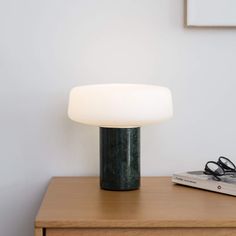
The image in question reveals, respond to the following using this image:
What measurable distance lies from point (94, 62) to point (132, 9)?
0.18 metres

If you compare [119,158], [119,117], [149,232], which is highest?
[119,117]

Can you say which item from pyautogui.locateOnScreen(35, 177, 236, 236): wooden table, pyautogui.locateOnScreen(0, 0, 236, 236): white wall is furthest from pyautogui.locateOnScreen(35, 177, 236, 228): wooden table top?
pyautogui.locateOnScreen(0, 0, 236, 236): white wall

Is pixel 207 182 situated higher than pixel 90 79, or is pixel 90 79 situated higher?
pixel 90 79

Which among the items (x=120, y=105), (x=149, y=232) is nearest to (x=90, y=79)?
(x=120, y=105)

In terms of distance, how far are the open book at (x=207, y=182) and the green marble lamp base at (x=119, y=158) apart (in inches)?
5.0

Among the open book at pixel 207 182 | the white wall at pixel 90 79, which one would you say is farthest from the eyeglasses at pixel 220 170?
the white wall at pixel 90 79

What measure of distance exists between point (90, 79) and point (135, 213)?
0.50m

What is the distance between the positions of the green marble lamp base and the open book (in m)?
0.13

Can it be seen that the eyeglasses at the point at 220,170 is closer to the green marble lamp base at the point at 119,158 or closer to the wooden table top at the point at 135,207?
the wooden table top at the point at 135,207

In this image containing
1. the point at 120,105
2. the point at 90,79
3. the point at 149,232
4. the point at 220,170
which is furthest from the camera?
the point at 90,79

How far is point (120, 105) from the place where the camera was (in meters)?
1.11

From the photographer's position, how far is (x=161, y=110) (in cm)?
116

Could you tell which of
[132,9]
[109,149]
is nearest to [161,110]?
[109,149]

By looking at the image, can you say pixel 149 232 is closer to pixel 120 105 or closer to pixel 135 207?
pixel 135 207
